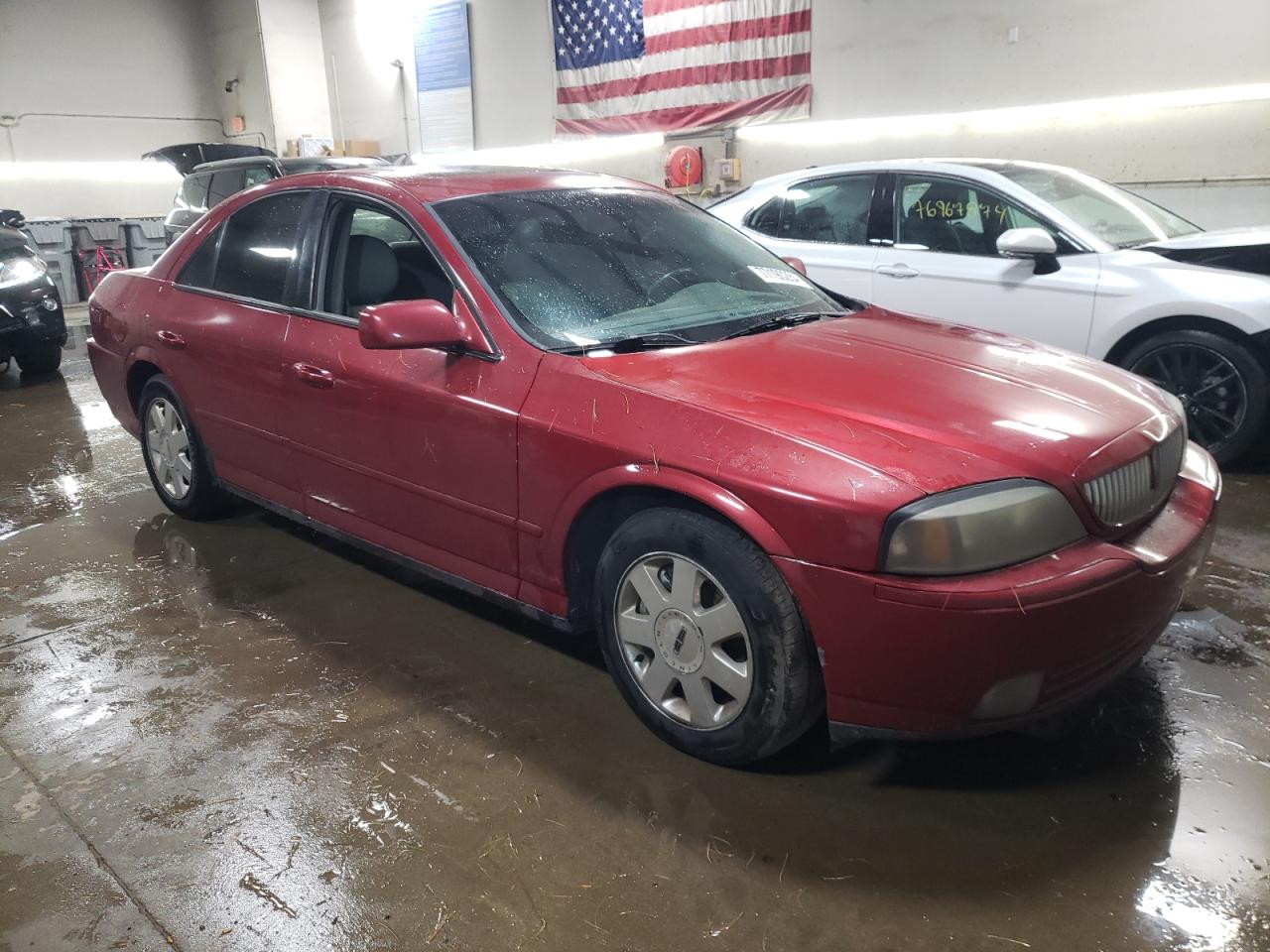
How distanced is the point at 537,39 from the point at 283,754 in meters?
10.9

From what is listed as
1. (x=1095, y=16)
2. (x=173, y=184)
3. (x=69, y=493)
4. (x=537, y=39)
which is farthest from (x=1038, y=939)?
(x=173, y=184)

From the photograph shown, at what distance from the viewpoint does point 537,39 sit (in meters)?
11.5

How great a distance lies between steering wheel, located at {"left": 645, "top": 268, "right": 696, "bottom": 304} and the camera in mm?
2719

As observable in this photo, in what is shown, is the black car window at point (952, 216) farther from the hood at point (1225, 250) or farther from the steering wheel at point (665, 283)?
the steering wheel at point (665, 283)

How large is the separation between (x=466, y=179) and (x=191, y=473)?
1732 mm

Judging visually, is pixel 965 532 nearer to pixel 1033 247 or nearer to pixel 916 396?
pixel 916 396

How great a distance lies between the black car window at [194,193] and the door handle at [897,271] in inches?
299

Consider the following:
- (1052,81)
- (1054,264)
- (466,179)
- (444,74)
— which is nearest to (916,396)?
(466,179)

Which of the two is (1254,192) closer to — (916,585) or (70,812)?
(916,585)

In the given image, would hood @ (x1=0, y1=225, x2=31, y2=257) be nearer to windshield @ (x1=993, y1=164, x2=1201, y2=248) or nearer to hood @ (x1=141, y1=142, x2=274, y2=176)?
hood @ (x1=141, y1=142, x2=274, y2=176)

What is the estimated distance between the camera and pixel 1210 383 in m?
4.32

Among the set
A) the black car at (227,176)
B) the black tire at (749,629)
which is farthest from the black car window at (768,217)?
the black car at (227,176)

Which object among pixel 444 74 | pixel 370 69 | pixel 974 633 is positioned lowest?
pixel 974 633

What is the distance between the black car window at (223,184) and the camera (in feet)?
31.2
